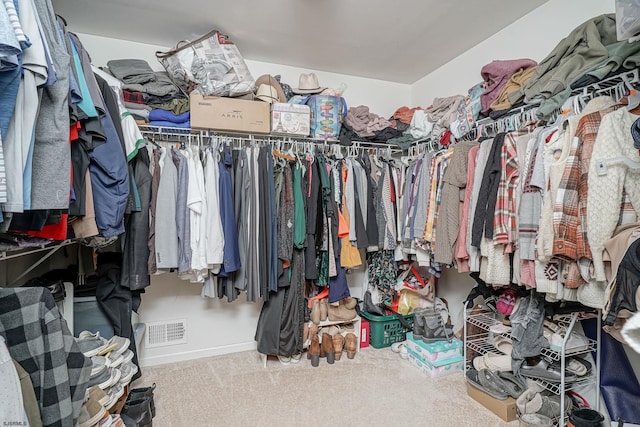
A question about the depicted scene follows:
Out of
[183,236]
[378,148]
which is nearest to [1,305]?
[183,236]

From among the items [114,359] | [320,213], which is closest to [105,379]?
[114,359]

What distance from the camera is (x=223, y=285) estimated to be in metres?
2.27

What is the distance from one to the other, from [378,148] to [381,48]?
810 millimetres

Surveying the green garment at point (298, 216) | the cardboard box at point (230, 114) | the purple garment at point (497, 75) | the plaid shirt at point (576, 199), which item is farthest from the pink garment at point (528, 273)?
the cardboard box at point (230, 114)

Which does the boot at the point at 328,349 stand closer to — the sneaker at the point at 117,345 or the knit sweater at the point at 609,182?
the sneaker at the point at 117,345

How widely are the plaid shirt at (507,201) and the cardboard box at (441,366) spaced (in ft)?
3.48

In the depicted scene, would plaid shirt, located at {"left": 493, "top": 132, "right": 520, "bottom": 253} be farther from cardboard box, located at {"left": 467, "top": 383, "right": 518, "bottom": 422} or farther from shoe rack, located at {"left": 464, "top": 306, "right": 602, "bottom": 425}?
cardboard box, located at {"left": 467, "top": 383, "right": 518, "bottom": 422}

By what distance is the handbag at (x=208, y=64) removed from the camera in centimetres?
220

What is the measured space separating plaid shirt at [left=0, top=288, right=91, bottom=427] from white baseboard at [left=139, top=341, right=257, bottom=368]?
1.82 m

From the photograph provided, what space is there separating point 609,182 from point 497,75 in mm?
1112

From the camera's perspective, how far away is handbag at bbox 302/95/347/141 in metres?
2.57

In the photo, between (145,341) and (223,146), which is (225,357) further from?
(223,146)

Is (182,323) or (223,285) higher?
(223,285)

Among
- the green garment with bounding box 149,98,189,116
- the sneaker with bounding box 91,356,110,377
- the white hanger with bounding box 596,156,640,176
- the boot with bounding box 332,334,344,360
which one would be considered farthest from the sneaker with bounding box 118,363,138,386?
the white hanger with bounding box 596,156,640,176
